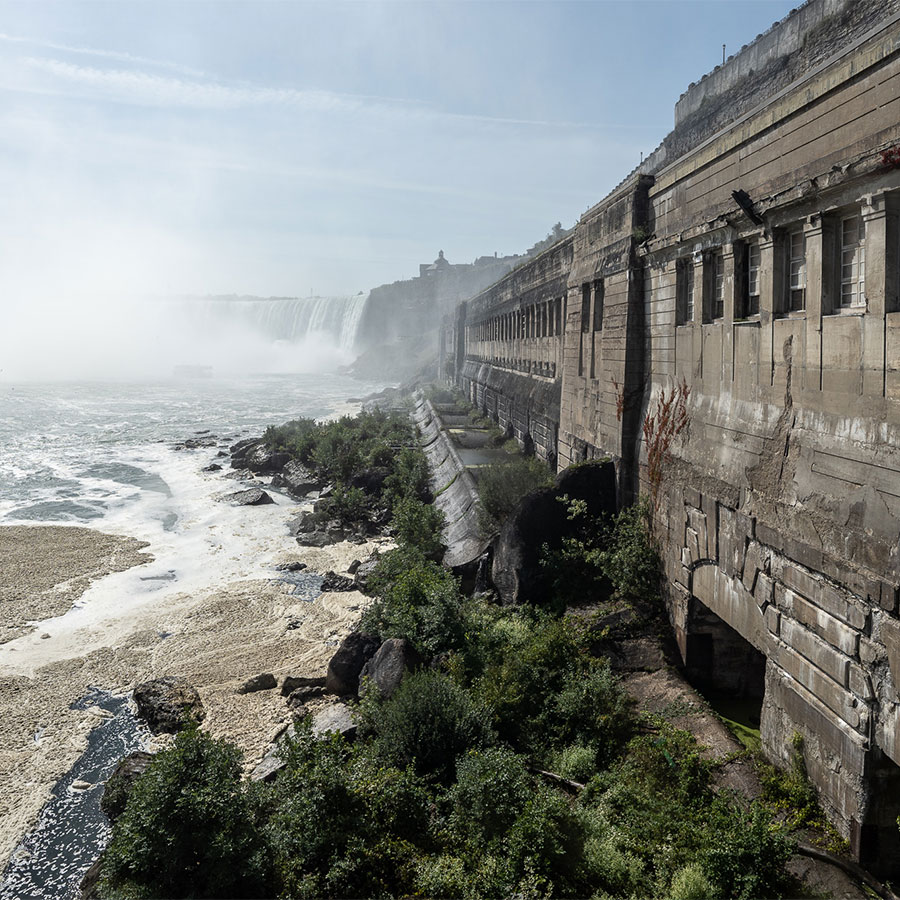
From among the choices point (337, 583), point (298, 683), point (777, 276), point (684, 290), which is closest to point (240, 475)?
point (337, 583)

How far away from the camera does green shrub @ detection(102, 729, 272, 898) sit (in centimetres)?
575

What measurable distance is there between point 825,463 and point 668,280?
4.37m

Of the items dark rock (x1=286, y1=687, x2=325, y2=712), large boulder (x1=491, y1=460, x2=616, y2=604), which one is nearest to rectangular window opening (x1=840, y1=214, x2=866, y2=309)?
large boulder (x1=491, y1=460, x2=616, y2=604)

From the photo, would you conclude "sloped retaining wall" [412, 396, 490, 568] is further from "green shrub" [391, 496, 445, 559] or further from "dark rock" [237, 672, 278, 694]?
"dark rock" [237, 672, 278, 694]

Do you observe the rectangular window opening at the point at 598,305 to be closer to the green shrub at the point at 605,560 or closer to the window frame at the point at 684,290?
the window frame at the point at 684,290

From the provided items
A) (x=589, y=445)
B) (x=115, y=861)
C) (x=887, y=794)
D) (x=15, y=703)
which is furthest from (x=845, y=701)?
(x=15, y=703)

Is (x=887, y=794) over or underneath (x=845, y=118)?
underneath

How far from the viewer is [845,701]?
5.68 metres

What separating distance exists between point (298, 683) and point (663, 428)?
6834 mm

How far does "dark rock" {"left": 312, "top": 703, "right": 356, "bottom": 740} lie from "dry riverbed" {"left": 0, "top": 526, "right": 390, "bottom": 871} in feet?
2.82

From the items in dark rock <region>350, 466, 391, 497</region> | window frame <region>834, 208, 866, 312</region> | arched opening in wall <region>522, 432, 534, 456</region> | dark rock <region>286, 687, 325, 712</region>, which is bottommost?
dark rock <region>286, 687, 325, 712</region>

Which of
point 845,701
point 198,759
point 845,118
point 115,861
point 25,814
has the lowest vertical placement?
point 25,814

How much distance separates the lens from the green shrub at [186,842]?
18.9 feet

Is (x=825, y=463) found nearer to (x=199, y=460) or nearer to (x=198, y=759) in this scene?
(x=198, y=759)
